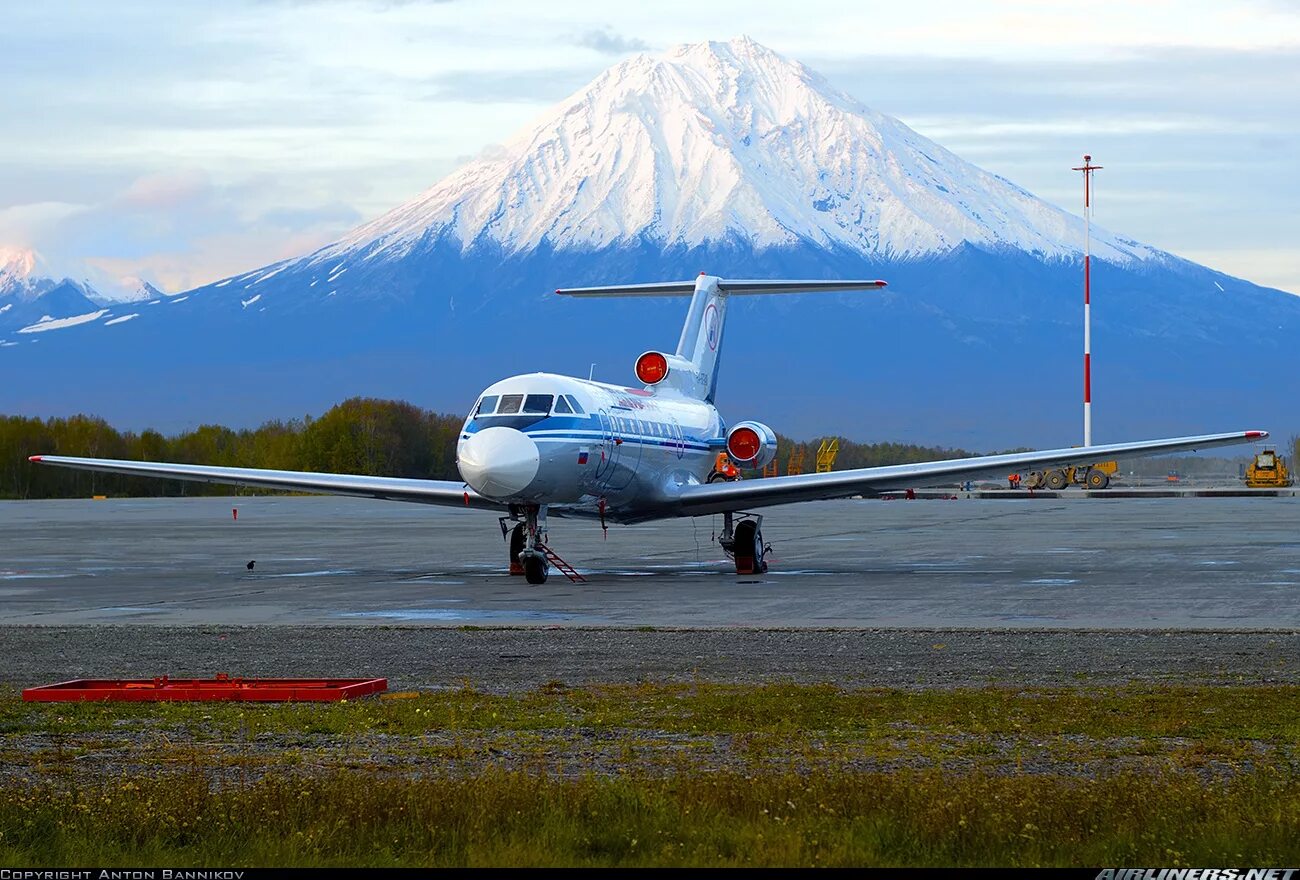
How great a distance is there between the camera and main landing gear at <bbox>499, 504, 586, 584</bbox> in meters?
30.4

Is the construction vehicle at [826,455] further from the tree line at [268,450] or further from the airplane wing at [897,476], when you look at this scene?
the airplane wing at [897,476]

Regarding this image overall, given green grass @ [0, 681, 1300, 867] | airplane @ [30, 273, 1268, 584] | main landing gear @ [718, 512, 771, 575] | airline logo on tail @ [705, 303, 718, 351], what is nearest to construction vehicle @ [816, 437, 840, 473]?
airline logo on tail @ [705, 303, 718, 351]

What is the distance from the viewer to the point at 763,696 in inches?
584

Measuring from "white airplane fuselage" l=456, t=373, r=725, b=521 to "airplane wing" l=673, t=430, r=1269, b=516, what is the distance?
1345mm

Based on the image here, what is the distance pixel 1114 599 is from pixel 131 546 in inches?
1056

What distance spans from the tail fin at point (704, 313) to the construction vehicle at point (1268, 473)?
218 feet

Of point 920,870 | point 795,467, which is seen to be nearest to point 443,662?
point 920,870

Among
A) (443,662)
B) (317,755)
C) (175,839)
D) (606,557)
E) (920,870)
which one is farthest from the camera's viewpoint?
(606,557)

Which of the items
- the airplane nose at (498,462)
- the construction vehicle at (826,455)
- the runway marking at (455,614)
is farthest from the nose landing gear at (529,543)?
the construction vehicle at (826,455)

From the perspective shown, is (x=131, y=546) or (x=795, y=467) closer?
(x=131, y=546)

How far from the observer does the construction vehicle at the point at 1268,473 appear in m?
104

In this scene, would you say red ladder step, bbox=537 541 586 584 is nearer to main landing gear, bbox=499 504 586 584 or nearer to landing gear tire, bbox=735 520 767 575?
main landing gear, bbox=499 504 586 584

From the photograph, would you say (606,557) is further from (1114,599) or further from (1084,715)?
(1084,715)

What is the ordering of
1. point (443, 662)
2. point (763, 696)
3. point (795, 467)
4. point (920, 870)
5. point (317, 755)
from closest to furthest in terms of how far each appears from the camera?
point (920, 870)
point (317, 755)
point (763, 696)
point (443, 662)
point (795, 467)
